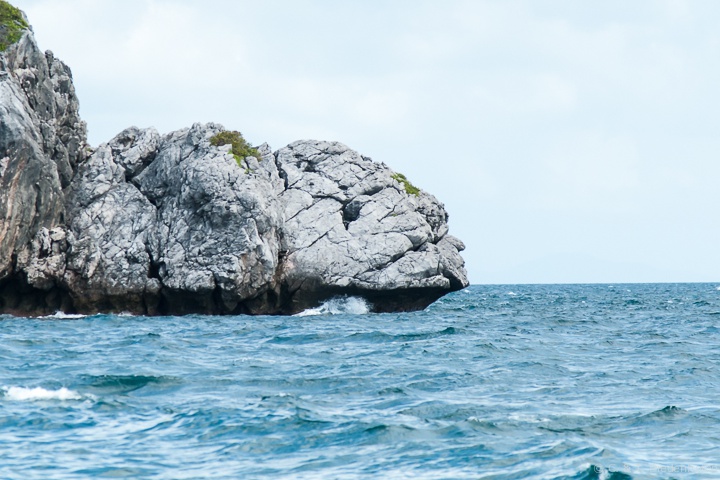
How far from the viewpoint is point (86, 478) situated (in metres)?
Result: 13.3

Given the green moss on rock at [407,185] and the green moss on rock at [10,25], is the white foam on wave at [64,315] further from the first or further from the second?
the green moss on rock at [407,185]

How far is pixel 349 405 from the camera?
19734mm

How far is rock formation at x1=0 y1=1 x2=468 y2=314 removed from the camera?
42.2 metres

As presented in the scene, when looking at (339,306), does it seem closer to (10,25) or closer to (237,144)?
(237,144)

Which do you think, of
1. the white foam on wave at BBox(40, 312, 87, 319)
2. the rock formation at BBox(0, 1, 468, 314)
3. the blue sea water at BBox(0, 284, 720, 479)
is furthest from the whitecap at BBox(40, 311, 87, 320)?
the blue sea water at BBox(0, 284, 720, 479)

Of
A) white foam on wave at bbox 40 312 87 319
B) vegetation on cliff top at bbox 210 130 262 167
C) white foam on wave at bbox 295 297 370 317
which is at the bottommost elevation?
white foam on wave at bbox 40 312 87 319

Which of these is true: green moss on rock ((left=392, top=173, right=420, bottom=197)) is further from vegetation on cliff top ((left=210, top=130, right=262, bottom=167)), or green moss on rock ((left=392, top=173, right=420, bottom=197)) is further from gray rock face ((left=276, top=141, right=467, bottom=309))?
vegetation on cliff top ((left=210, top=130, right=262, bottom=167))

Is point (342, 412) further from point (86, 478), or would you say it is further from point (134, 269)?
point (134, 269)

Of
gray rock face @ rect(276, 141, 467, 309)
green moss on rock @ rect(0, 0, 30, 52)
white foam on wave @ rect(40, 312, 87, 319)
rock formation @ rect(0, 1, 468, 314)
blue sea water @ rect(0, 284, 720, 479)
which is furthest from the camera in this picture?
gray rock face @ rect(276, 141, 467, 309)

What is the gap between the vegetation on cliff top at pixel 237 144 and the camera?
149ft

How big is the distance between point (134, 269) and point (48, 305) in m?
5.28

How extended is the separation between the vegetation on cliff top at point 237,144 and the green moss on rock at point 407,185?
901 cm

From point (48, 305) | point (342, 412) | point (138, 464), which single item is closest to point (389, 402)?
point (342, 412)

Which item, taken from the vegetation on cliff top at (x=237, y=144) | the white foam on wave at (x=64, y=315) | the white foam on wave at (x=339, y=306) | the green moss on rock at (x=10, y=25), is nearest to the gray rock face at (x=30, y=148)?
the green moss on rock at (x=10, y=25)
